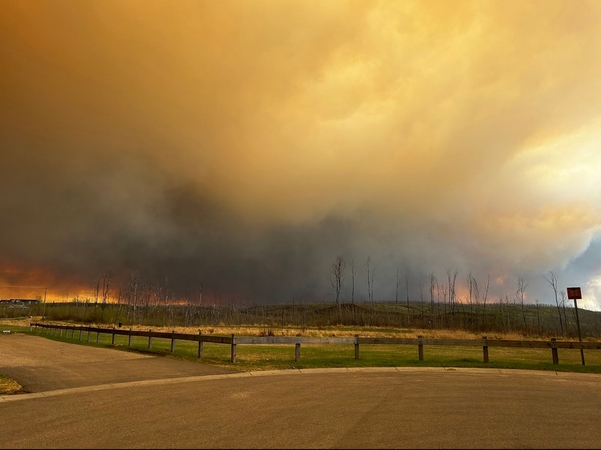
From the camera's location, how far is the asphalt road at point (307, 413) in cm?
631

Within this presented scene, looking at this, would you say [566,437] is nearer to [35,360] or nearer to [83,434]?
[83,434]

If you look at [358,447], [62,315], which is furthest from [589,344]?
[62,315]

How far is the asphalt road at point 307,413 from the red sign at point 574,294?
281 inches

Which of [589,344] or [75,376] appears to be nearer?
[75,376]

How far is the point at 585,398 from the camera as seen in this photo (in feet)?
32.6

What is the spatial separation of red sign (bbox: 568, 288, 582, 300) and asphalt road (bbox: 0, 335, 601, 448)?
281 inches

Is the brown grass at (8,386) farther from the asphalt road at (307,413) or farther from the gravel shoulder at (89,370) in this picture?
the asphalt road at (307,413)

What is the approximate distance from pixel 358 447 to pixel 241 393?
4915 millimetres

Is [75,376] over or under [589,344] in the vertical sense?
under

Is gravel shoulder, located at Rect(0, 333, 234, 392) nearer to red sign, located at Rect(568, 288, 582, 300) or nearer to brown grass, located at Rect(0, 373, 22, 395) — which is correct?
brown grass, located at Rect(0, 373, 22, 395)

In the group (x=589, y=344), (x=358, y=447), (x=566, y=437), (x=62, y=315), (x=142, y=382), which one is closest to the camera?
(x=358, y=447)

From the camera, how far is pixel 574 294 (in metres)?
19.0

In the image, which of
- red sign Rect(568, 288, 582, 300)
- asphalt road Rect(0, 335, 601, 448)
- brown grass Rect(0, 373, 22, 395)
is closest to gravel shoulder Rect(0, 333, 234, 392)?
brown grass Rect(0, 373, 22, 395)

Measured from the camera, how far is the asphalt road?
20.7 feet
